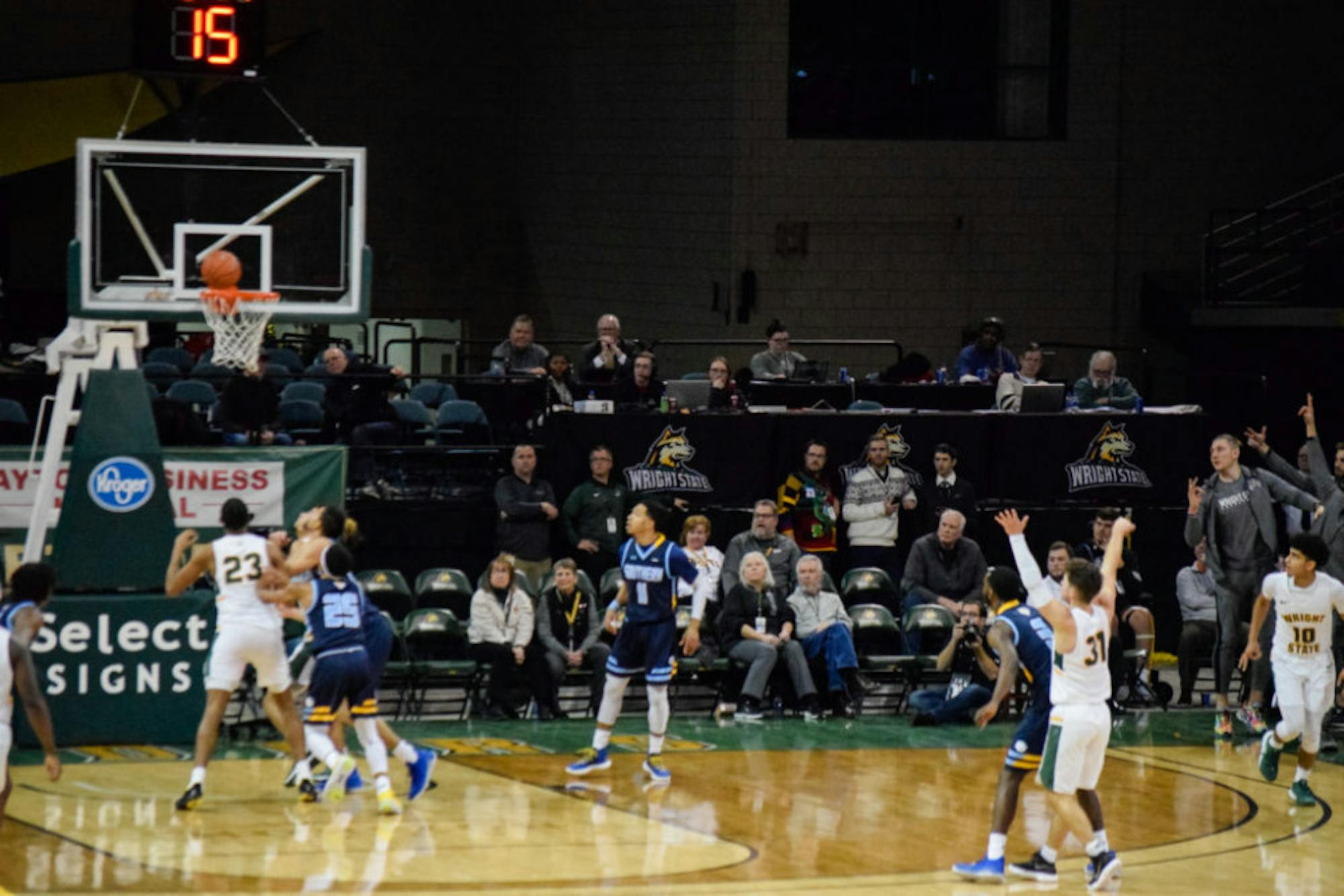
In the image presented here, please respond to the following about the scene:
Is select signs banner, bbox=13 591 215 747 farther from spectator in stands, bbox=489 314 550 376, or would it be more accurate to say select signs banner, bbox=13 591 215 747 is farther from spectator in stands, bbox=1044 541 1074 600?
spectator in stands, bbox=1044 541 1074 600

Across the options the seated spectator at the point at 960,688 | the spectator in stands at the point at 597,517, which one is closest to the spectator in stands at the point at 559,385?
the spectator in stands at the point at 597,517

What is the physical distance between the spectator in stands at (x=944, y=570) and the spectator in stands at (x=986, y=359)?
11.9 feet

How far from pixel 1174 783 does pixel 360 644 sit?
6.03 m

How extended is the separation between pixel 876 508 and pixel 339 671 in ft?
23.9

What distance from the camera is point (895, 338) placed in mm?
25656

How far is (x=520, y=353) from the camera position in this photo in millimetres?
20812

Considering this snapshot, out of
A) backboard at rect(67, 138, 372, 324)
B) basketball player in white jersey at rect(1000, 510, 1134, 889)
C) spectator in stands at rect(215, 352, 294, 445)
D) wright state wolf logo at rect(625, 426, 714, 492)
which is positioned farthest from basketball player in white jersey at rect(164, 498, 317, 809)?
wright state wolf logo at rect(625, 426, 714, 492)

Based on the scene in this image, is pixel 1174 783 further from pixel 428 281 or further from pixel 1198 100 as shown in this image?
pixel 428 281

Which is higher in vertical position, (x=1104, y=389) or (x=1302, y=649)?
(x=1104, y=389)

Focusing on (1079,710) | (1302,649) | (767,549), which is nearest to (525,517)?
(767,549)

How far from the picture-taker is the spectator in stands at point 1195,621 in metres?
18.7

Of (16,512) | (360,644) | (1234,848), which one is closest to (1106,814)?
(1234,848)

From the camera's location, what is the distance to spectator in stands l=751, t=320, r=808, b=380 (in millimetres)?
21641

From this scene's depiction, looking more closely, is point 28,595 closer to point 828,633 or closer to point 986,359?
point 828,633
